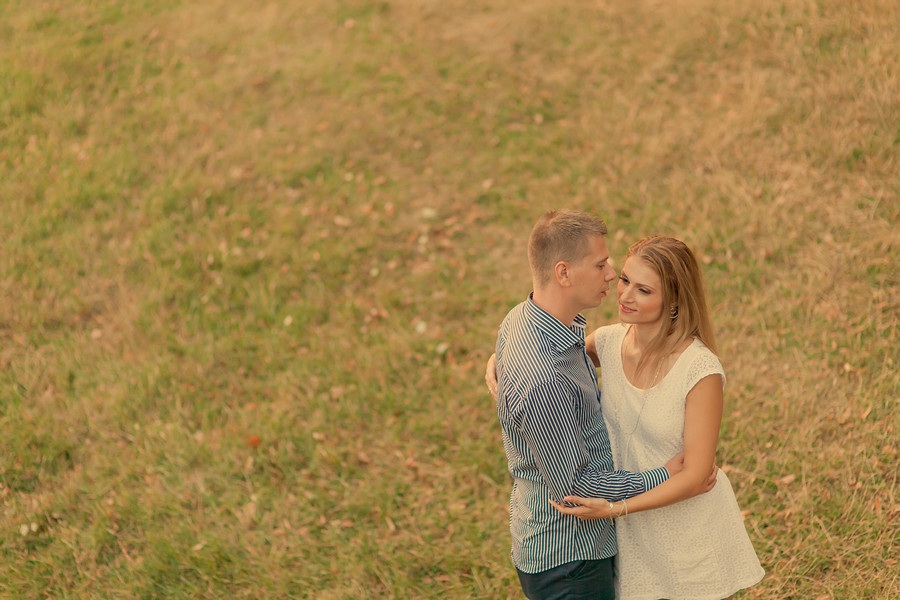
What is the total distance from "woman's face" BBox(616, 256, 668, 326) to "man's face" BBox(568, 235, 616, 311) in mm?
150

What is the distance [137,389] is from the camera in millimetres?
8219

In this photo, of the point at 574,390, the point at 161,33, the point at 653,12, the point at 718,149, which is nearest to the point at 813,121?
the point at 718,149

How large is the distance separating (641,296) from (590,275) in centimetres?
32

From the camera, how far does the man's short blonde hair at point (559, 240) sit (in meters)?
4.05

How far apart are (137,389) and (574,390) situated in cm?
564

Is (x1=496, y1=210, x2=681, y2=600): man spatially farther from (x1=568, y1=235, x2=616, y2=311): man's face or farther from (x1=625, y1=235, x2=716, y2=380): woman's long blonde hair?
(x1=625, y1=235, x2=716, y2=380): woman's long blonde hair

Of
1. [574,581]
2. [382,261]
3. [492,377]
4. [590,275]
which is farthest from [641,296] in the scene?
[382,261]

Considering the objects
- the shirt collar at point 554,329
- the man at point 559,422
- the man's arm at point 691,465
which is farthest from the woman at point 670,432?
the shirt collar at point 554,329

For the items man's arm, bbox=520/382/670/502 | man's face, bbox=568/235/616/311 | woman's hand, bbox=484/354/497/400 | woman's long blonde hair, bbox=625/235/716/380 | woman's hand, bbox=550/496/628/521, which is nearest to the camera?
man's arm, bbox=520/382/670/502

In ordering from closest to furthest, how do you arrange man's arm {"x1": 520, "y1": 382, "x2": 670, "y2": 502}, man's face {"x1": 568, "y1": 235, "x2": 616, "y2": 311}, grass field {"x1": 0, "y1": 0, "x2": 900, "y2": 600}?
1. man's arm {"x1": 520, "y1": 382, "x2": 670, "y2": 502}
2. man's face {"x1": 568, "y1": 235, "x2": 616, "y2": 311}
3. grass field {"x1": 0, "y1": 0, "x2": 900, "y2": 600}

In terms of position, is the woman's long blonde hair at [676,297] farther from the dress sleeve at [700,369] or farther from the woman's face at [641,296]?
the dress sleeve at [700,369]

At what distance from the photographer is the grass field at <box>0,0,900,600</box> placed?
657 centimetres

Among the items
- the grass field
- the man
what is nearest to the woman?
the man

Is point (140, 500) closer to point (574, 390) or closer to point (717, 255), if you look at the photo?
point (574, 390)
